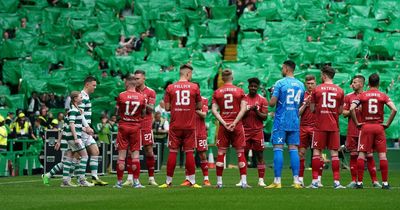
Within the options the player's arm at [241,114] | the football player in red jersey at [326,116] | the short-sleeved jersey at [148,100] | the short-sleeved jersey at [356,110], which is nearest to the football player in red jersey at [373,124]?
the football player in red jersey at [326,116]

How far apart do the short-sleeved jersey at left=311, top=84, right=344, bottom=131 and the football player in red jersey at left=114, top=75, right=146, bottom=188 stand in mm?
3770

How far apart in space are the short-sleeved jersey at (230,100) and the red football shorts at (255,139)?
189cm

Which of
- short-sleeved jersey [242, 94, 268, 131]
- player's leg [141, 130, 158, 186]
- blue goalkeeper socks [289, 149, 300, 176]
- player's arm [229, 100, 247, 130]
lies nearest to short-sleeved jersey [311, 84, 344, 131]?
blue goalkeeper socks [289, 149, 300, 176]

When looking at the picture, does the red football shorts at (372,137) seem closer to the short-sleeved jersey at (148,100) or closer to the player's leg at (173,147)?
the player's leg at (173,147)

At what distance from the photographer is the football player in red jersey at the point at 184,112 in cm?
2331

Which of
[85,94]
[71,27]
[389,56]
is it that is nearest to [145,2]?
[71,27]

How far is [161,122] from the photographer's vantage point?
39.1 metres

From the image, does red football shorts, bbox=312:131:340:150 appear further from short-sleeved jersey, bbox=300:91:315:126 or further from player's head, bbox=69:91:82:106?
player's head, bbox=69:91:82:106

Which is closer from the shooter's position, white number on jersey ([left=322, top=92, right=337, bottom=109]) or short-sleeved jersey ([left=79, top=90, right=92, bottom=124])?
white number on jersey ([left=322, top=92, right=337, bottom=109])

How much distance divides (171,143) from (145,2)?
75.5 ft

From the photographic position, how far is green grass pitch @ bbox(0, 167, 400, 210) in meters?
18.4

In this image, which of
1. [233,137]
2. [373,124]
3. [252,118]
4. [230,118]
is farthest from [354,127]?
[230,118]

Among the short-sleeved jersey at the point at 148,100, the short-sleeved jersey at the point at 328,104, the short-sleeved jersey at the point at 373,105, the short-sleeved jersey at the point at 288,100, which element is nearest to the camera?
the short-sleeved jersey at the point at 288,100

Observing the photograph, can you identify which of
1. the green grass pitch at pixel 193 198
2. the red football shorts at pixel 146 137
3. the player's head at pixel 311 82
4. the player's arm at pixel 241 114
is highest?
the player's head at pixel 311 82
